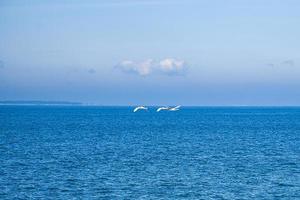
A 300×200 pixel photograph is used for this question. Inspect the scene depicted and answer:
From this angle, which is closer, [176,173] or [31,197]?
[31,197]

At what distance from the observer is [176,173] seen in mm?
56594

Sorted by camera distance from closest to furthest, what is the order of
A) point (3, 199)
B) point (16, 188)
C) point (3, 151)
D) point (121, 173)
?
point (3, 199), point (16, 188), point (121, 173), point (3, 151)

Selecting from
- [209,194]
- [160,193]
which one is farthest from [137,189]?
[209,194]

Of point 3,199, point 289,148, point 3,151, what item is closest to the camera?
point 3,199

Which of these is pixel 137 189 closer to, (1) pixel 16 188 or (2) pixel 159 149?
(1) pixel 16 188

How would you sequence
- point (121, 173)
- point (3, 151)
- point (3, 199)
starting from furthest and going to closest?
point (3, 151), point (121, 173), point (3, 199)

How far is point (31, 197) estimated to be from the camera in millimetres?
44594

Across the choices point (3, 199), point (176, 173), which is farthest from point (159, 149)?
point (3, 199)

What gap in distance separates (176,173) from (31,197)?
54.5 feet

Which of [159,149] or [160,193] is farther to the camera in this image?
[159,149]

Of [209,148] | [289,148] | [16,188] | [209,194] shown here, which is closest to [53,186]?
[16,188]

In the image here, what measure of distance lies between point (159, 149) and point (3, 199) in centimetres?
4021

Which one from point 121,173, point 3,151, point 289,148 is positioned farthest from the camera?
point 289,148

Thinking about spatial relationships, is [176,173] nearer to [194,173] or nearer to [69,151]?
[194,173]
